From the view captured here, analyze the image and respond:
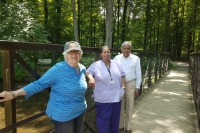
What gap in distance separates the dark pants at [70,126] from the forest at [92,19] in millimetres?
6558

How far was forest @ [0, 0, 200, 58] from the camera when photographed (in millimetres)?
8125

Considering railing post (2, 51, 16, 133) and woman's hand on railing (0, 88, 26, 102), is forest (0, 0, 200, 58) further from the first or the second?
woman's hand on railing (0, 88, 26, 102)

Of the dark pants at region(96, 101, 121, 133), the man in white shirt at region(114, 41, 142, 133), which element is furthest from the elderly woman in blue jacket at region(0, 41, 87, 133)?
the man in white shirt at region(114, 41, 142, 133)

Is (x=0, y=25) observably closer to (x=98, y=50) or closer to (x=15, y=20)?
(x=15, y=20)

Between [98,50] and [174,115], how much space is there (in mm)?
2644

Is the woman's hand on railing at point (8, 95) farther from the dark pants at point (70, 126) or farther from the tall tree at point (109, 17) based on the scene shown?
the tall tree at point (109, 17)

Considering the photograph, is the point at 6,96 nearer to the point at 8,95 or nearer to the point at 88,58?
the point at 8,95

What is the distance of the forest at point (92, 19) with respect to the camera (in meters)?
8.12

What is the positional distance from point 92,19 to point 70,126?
22.8 m

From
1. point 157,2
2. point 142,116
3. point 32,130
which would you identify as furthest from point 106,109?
point 157,2

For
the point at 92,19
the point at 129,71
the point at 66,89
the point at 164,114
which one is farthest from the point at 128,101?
the point at 92,19

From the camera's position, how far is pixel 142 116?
4422mm

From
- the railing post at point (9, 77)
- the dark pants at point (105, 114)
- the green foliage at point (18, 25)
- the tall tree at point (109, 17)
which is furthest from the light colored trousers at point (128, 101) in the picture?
the green foliage at point (18, 25)

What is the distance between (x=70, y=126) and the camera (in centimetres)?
185
